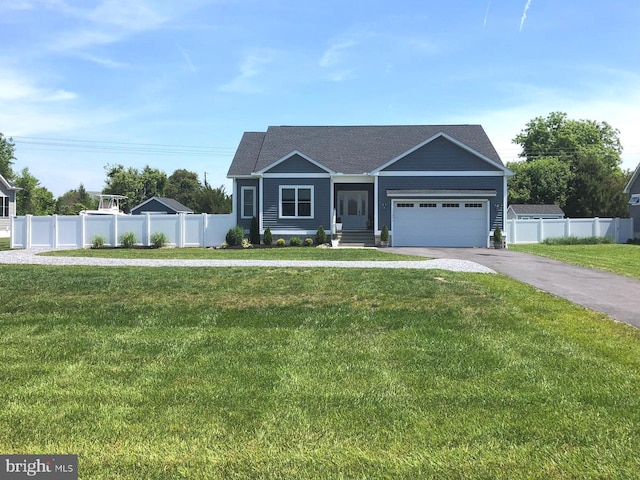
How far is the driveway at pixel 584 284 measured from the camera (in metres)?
8.05

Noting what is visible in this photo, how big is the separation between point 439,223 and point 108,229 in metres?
16.8

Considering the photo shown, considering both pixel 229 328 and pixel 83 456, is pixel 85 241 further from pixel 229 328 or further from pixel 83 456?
pixel 83 456

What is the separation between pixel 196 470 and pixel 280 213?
2235cm

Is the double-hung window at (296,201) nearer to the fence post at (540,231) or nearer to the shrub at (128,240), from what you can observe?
the shrub at (128,240)

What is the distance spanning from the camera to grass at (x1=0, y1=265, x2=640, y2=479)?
10.6 ft

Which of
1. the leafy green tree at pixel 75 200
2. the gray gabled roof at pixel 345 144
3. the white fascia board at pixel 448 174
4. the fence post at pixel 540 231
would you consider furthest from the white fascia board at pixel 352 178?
the leafy green tree at pixel 75 200

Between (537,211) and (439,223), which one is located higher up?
(537,211)

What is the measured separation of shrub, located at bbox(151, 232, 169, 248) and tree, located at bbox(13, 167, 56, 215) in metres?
40.1

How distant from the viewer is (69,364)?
17.0 feet

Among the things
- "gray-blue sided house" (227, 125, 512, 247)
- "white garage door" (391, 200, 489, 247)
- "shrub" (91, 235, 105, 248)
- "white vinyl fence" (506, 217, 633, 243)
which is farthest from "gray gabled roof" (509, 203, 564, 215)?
"shrub" (91, 235, 105, 248)

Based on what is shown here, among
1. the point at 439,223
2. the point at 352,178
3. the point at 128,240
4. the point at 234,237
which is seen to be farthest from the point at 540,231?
the point at 128,240

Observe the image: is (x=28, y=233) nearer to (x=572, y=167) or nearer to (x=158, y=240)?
(x=158, y=240)

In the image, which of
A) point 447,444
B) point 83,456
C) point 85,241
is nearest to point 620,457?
point 447,444

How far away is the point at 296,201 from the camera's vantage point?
83.1 ft
